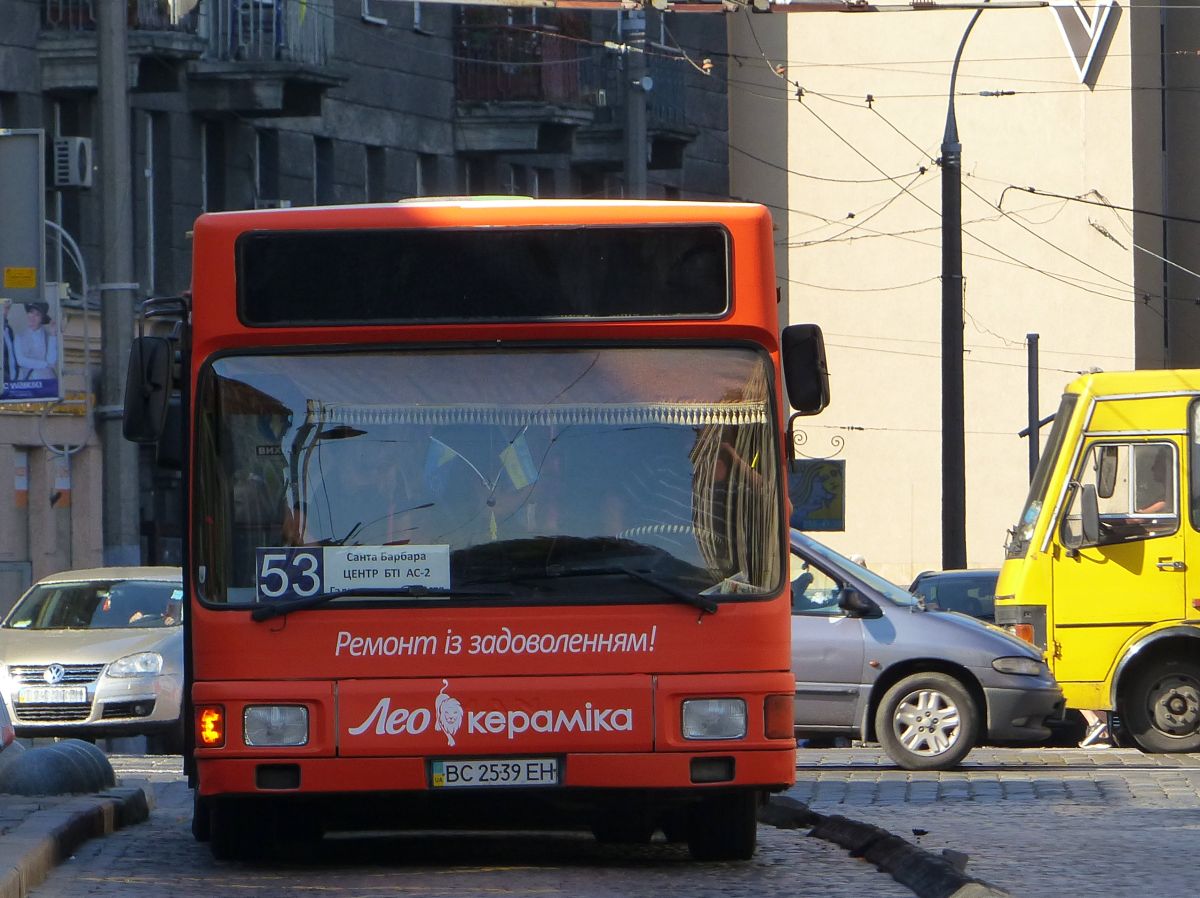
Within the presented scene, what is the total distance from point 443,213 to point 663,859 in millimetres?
2960

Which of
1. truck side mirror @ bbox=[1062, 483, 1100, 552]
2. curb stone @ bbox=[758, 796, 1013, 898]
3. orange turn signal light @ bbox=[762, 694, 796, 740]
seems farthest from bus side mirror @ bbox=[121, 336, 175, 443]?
truck side mirror @ bbox=[1062, 483, 1100, 552]

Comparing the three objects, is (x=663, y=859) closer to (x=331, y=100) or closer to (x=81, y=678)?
(x=81, y=678)

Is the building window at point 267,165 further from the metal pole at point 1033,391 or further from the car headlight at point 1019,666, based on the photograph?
the car headlight at point 1019,666

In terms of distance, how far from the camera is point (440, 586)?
10.0m

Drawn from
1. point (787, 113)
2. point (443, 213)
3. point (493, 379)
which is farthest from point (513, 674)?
point (787, 113)

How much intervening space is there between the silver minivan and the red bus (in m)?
6.74

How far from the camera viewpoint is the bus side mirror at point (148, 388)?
394 inches

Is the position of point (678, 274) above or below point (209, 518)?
above

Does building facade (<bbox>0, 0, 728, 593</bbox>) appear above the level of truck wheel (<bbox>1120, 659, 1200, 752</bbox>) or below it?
above

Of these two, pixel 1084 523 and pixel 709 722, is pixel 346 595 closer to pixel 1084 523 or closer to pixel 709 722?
pixel 709 722

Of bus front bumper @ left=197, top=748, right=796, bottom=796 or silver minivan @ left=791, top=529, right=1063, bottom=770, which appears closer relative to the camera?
bus front bumper @ left=197, top=748, right=796, bottom=796

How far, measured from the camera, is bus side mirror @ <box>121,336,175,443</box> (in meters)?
10.0

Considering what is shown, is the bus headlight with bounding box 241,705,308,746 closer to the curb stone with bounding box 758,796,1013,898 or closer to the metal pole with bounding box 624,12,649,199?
the curb stone with bounding box 758,796,1013,898

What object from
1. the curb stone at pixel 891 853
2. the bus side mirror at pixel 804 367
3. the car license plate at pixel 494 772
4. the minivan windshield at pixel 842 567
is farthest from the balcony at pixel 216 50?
the car license plate at pixel 494 772
